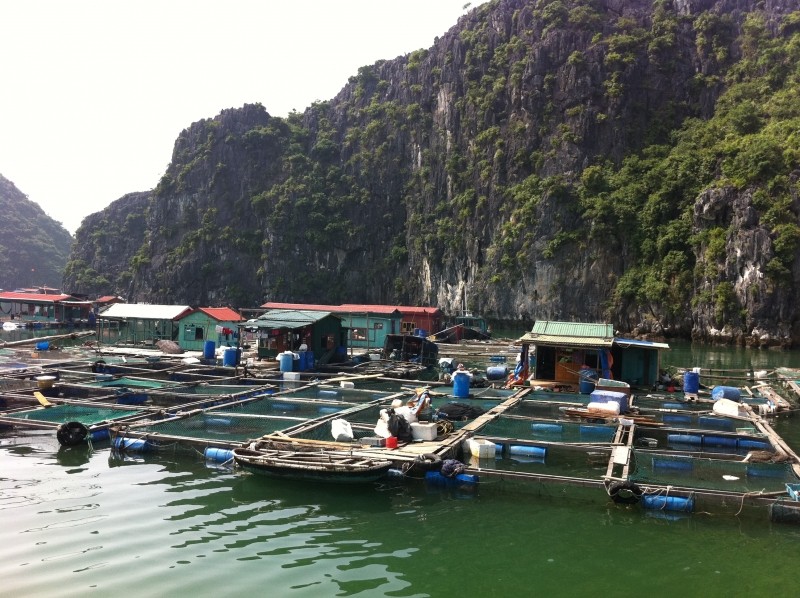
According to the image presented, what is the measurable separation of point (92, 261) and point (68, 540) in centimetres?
14412

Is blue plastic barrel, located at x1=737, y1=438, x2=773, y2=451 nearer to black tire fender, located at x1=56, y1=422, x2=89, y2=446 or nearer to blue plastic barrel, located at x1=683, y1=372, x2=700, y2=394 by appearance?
blue plastic barrel, located at x1=683, y1=372, x2=700, y2=394

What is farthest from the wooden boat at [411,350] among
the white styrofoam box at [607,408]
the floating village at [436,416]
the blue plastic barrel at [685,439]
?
the blue plastic barrel at [685,439]

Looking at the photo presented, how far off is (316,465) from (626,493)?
19.3 ft

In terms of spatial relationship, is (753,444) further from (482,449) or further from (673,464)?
(482,449)

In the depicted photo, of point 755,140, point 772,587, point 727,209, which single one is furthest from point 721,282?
point 772,587

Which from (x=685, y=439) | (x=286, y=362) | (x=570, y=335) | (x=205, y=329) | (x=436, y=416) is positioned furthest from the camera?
(x=205, y=329)

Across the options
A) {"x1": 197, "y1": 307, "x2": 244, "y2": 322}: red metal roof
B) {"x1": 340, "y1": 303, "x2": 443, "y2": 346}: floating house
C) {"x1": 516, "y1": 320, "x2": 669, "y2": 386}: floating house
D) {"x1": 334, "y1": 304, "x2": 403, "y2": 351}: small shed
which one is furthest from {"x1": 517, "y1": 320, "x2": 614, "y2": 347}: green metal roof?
{"x1": 340, "y1": 303, "x2": 443, "y2": 346}: floating house

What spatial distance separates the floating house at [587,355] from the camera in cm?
2350

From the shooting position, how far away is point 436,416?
651 inches

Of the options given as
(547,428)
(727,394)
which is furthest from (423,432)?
(727,394)

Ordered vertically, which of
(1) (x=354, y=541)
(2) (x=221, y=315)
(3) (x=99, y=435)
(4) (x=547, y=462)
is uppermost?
(2) (x=221, y=315)

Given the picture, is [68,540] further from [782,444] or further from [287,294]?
[287,294]

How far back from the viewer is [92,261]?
137 m

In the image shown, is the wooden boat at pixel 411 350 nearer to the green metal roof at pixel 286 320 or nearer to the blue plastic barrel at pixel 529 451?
the green metal roof at pixel 286 320
